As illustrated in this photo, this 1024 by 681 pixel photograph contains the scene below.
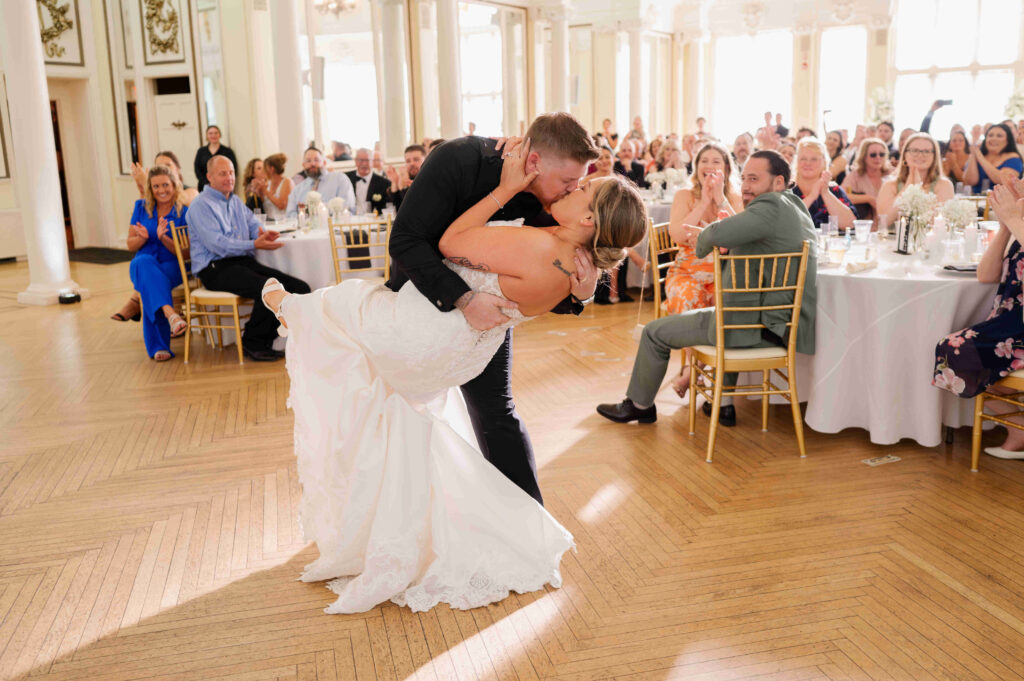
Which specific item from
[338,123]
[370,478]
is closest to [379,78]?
[338,123]

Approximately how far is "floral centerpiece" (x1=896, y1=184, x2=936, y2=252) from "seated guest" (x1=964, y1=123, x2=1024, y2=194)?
3957mm

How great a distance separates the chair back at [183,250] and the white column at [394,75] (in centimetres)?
586

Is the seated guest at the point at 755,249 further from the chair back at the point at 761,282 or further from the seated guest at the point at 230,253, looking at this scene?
the seated guest at the point at 230,253

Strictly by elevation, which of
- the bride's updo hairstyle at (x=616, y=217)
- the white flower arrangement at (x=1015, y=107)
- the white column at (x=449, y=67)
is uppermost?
the white column at (x=449, y=67)

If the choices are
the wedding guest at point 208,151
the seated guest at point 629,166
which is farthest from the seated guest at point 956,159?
the wedding guest at point 208,151

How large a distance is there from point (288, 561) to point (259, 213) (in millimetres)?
5116

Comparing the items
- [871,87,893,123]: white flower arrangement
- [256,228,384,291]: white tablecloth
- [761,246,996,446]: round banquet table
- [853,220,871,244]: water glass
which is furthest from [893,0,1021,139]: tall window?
[761,246,996,446]: round banquet table

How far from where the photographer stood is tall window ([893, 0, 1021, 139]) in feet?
55.3

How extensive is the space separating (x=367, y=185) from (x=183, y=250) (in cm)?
282

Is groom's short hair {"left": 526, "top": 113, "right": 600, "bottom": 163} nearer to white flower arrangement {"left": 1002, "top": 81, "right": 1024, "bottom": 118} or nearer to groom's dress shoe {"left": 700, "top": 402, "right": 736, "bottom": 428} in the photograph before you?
groom's dress shoe {"left": 700, "top": 402, "right": 736, "bottom": 428}

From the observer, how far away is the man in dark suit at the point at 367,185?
794 cm

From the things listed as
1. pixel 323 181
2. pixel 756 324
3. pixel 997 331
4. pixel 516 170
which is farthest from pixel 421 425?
pixel 323 181

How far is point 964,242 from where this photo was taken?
4285 millimetres

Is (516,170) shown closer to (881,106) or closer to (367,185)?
(367,185)
